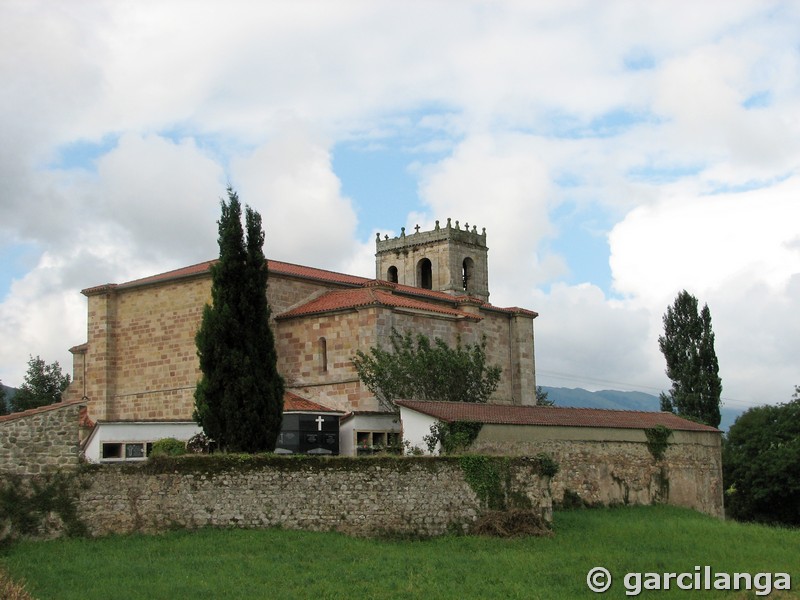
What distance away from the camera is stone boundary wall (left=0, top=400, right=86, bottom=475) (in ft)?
75.7

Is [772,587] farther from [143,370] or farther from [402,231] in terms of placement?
[402,231]

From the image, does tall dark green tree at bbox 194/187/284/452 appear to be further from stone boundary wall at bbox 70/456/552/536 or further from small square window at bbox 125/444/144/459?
stone boundary wall at bbox 70/456/552/536

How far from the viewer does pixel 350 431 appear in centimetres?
3266

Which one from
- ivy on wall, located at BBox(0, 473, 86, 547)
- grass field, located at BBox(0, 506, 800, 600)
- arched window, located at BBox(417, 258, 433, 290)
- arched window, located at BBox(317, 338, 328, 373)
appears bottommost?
grass field, located at BBox(0, 506, 800, 600)

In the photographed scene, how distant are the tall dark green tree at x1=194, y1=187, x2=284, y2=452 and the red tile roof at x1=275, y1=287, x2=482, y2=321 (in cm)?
844

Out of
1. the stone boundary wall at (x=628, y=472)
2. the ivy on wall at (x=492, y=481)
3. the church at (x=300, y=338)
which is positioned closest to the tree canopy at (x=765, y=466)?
the church at (x=300, y=338)

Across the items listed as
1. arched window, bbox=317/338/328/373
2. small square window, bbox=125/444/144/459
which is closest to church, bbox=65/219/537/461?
arched window, bbox=317/338/328/373

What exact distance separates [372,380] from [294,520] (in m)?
12.5

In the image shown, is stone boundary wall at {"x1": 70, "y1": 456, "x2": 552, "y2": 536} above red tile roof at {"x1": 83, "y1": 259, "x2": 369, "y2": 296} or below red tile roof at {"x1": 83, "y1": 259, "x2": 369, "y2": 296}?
below

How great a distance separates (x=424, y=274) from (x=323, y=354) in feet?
89.6

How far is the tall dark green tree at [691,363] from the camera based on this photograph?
5378 centimetres

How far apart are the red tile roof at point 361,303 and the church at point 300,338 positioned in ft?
0.20

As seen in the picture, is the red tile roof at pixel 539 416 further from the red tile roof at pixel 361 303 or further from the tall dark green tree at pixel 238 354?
the red tile roof at pixel 361 303

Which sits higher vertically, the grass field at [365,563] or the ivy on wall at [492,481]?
the ivy on wall at [492,481]
